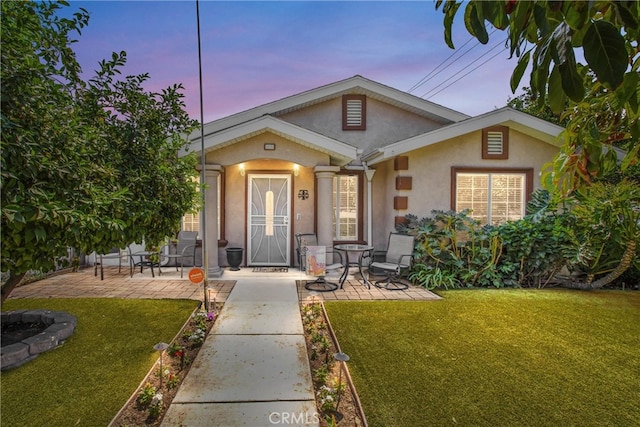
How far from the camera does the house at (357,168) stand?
7945mm

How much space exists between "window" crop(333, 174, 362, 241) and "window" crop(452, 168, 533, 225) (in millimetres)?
2663

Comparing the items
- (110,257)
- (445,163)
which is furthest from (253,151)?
(445,163)

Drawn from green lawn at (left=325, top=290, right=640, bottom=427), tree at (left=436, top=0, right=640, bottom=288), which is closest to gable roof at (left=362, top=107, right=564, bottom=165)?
green lawn at (left=325, top=290, right=640, bottom=427)

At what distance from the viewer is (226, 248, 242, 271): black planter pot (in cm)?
850

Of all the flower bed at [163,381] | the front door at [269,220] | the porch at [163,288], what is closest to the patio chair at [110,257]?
the porch at [163,288]

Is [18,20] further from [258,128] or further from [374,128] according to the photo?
[374,128]

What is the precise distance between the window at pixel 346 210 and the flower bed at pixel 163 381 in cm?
526

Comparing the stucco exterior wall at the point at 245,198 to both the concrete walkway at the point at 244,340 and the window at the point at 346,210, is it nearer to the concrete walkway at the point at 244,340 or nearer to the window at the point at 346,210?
the window at the point at 346,210

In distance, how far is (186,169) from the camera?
14.2ft

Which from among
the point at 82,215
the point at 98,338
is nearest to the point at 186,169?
the point at 82,215

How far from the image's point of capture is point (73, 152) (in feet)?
9.18

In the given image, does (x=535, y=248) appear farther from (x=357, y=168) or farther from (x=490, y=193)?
(x=357, y=168)

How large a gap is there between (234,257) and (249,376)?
5.28 m

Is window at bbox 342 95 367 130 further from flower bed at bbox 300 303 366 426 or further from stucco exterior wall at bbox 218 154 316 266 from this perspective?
flower bed at bbox 300 303 366 426
